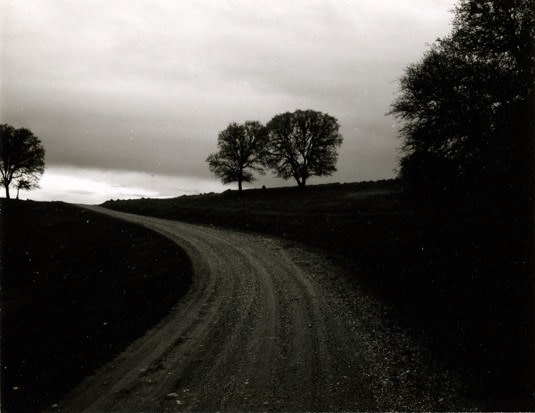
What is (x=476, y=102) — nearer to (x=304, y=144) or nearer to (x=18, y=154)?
(x=304, y=144)

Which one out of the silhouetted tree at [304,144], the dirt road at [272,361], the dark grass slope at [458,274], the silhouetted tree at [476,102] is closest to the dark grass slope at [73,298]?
the dirt road at [272,361]

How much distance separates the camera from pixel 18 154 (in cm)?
5816

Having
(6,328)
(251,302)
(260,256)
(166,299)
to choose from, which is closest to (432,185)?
(260,256)

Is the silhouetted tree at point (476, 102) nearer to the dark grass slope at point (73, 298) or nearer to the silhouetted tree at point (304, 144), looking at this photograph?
the dark grass slope at point (73, 298)

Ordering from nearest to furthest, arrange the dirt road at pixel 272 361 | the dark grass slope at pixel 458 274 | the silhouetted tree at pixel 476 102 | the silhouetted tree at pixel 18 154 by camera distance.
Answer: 1. the dirt road at pixel 272 361
2. the dark grass slope at pixel 458 274
3. the silhouetted tree at pixel 476 102
4. the silhouetted tree at pixel 18 154

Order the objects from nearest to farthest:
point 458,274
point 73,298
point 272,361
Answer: point 272,361 < point 458,274 < point 73,298

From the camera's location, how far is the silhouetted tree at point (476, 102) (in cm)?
1709

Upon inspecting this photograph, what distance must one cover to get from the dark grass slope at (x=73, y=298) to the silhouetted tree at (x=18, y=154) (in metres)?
30.8

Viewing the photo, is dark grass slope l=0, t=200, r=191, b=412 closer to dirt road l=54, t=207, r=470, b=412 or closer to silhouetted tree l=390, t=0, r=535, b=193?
dirt road l=54, t=207, r=470, b=412

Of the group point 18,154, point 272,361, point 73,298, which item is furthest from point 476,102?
point 18,154

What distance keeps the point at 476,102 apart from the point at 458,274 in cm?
1266

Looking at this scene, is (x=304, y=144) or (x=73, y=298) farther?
(x=304, y=144)

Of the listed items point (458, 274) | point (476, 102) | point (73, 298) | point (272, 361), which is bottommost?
point (272, 361)

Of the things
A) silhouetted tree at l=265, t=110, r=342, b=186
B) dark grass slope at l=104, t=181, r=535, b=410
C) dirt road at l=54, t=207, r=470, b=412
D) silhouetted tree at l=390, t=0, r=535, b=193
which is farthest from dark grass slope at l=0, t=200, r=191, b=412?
silhouetted tree at l=265, t=110, r=342, b=186
